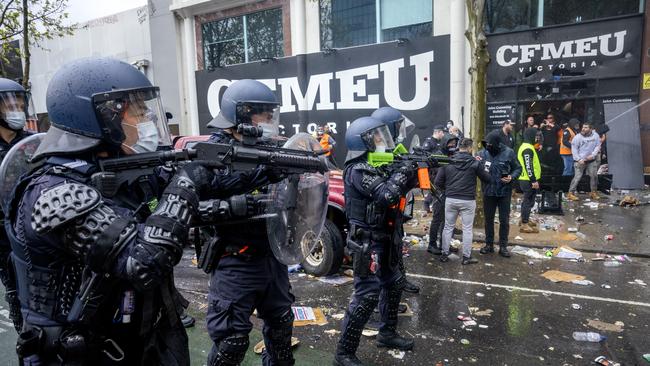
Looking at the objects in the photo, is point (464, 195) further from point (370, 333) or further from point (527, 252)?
point (370, 333)

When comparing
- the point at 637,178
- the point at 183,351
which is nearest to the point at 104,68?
the point at 183,351

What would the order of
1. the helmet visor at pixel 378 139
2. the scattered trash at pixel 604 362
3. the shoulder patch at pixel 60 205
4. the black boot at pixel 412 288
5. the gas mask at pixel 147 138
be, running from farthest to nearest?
the black boot at pixel 412 288
the helmet visor at pixel 378 139
the scattered trash at pixel 604 362
the gas mask at pixel 147 138
the shoulder patch at pixel 60 205

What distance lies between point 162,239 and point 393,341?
2.88 m

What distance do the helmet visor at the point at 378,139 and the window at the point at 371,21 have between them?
9341 millimetres

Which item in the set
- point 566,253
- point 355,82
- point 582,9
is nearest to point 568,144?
point 582,9

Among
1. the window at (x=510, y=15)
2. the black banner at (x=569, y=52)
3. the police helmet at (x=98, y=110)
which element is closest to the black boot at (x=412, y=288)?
the police helmet at (x=98, y=110)

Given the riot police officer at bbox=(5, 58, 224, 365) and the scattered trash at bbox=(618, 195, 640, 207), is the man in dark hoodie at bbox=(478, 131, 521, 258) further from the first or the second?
the riot police officer at bbox=(5, 58, 224, 365)

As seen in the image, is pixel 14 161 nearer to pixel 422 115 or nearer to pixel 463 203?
pixel 463 203

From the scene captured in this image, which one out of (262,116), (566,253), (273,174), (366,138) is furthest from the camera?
(566,253)

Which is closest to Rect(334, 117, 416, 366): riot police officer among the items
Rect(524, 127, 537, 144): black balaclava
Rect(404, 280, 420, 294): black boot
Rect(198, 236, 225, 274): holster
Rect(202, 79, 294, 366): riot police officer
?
Rect(202, 79, 294, 366): riot police officer

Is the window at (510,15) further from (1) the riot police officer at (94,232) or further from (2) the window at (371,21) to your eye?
(1) the riot police officer at (94,232)

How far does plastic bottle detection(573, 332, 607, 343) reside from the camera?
4123mm

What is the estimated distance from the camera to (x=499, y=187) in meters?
7.04

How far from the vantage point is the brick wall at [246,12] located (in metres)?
14.6
